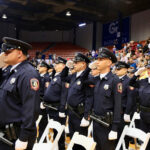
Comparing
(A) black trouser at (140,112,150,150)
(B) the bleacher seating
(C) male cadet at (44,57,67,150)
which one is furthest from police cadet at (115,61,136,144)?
(B) the bleacher seating

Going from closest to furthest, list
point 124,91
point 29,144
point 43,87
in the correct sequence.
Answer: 1. point 29,144
2. point 124,91
3. point 43,87

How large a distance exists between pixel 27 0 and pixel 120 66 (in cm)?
1019

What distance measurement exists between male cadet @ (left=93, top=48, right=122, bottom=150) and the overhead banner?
40.9ft

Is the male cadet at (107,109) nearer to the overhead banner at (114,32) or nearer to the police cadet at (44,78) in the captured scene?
the police cadet at (44,78)

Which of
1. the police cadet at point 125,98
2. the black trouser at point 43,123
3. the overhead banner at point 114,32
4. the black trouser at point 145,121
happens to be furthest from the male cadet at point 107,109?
the overhead banner at point 114,32

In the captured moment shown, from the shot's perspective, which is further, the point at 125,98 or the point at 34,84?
the point at 125,98

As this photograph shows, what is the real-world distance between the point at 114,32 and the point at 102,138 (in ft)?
46.3

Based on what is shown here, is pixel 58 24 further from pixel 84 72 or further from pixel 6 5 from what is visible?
pixel 84 72

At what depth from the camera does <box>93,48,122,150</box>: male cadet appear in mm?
2711

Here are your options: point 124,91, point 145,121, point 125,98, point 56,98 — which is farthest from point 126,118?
point 56,98

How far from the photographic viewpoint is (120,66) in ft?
14.1

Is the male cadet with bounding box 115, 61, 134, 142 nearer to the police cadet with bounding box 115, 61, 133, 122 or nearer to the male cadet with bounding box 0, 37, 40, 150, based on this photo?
the police cadet with bounding box 115, 61, 133, 122

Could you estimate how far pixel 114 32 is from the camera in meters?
16.1

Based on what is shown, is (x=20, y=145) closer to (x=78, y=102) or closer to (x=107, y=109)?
(x=107, y=109)
